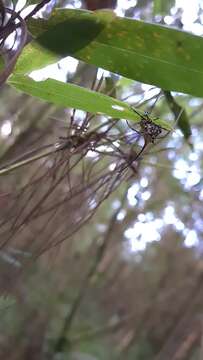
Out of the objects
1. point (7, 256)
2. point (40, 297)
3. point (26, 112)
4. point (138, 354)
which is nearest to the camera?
point (7, 256)

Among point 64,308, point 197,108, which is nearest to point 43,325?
point 64,308

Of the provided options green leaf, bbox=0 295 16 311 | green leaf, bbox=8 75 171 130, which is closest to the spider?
green leaf, bbox=8 75 171 130

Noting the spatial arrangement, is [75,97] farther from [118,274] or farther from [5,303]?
[118,274]

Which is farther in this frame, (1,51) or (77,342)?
(77,342)

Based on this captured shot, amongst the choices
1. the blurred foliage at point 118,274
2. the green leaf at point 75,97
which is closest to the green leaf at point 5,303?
the green leaf at point 75,97

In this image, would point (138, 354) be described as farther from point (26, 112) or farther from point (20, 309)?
point (26, 112)

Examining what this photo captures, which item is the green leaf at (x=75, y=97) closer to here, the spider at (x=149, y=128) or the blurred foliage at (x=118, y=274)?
the spider at (x=149, y=128)
